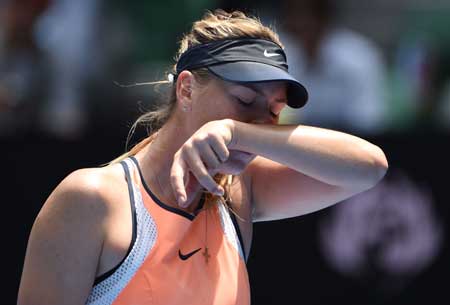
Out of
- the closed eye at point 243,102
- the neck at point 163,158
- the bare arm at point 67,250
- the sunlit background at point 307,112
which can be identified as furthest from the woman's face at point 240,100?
the sunlit background at point 307,112

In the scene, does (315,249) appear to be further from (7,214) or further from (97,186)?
(97,186)

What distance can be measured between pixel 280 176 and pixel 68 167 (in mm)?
2098

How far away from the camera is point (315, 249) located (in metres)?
4.86

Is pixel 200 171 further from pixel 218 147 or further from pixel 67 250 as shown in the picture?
pixel 67 250

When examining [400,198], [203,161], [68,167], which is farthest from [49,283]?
[400,198]

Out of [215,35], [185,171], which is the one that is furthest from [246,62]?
[185,171]

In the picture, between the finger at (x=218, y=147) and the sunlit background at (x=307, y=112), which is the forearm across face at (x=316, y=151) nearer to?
the finger at (x=218, y=147)

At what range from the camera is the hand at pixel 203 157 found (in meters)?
2.28

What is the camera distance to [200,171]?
7.48ft

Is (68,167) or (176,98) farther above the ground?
(176,98)

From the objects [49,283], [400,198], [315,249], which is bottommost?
[315,249]

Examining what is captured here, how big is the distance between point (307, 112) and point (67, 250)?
3077mm

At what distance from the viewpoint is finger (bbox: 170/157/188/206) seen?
2.25m

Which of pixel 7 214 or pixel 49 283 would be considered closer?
pixel 49 283
